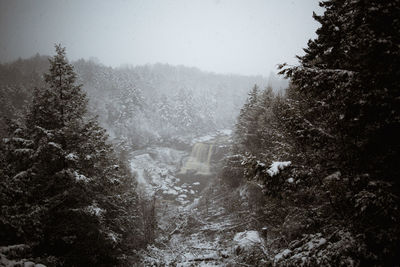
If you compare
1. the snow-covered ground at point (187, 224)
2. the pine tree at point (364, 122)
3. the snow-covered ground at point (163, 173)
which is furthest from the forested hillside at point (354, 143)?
the snow-covered ground at point (163, 173)

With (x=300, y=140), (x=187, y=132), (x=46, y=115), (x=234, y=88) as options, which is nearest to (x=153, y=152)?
(x=187, y=132)

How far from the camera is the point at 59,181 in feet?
29.9

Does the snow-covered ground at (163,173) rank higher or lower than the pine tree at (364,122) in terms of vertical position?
lower

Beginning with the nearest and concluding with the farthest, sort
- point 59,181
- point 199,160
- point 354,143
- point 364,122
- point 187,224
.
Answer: point 364,122 → point 354,143 → point 59,181 → point 187,224 → point 199,160

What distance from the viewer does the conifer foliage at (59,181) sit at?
26.2 feet

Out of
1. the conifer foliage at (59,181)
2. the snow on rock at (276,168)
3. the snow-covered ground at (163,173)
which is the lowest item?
the snow-covered ground at (163,173)

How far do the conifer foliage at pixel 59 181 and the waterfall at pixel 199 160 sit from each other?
39.2 metres

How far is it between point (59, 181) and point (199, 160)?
46.1m

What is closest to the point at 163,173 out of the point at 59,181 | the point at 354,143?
the point at 59,181

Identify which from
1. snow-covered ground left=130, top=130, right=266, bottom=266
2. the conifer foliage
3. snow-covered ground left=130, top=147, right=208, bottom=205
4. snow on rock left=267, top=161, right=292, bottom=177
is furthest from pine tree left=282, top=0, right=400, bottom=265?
snow-covered ground left=130, top=147, right=208, bottom=205

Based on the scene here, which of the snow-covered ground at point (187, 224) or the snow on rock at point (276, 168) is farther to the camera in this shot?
the snow-covered ground at point (187, 224)

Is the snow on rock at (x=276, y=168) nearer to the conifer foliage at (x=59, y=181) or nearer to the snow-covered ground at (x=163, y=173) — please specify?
the conifer foliage at (x=59, y=181)

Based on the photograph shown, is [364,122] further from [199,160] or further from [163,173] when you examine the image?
[199,160]

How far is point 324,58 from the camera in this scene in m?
5.34
